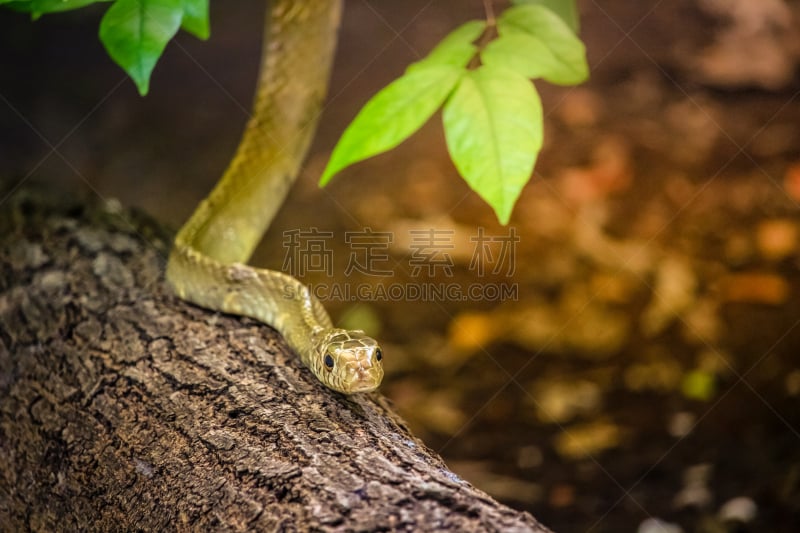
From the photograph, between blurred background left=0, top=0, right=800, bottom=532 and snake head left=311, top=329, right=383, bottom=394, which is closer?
snake head left=311, top=329, right=383, bottom=394

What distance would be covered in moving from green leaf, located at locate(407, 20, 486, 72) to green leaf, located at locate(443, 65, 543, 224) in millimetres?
166

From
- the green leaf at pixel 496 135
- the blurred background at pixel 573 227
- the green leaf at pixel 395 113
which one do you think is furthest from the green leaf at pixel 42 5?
the blurred background at pixel 573 227

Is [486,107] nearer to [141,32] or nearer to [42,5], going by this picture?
[141,32]

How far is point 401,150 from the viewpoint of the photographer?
20.7 feet

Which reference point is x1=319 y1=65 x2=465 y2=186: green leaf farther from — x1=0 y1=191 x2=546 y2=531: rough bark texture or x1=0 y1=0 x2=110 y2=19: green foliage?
x1=0 y1=0 x2=110 y2=19: green foliage

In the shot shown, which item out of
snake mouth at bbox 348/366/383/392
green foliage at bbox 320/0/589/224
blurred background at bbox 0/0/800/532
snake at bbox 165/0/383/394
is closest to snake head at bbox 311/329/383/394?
snake mouth at bbox 348/366/383/392

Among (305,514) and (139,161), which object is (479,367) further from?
(139,161)

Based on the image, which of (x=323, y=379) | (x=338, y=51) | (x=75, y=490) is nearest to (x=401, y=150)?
(x=338, y=51)

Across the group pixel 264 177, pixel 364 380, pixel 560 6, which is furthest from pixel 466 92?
pixel 264 177

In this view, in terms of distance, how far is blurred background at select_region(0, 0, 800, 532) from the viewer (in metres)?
4.45

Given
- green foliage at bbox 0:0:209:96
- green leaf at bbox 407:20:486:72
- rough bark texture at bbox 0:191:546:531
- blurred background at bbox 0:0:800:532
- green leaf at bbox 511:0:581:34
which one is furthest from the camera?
blurred background at bbox 0:0:800:532

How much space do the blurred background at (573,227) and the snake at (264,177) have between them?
131 cm

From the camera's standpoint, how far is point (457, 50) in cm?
235

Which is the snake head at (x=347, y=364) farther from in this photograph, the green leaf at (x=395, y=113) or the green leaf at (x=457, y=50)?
the green leaf at (x=457, y=50)
